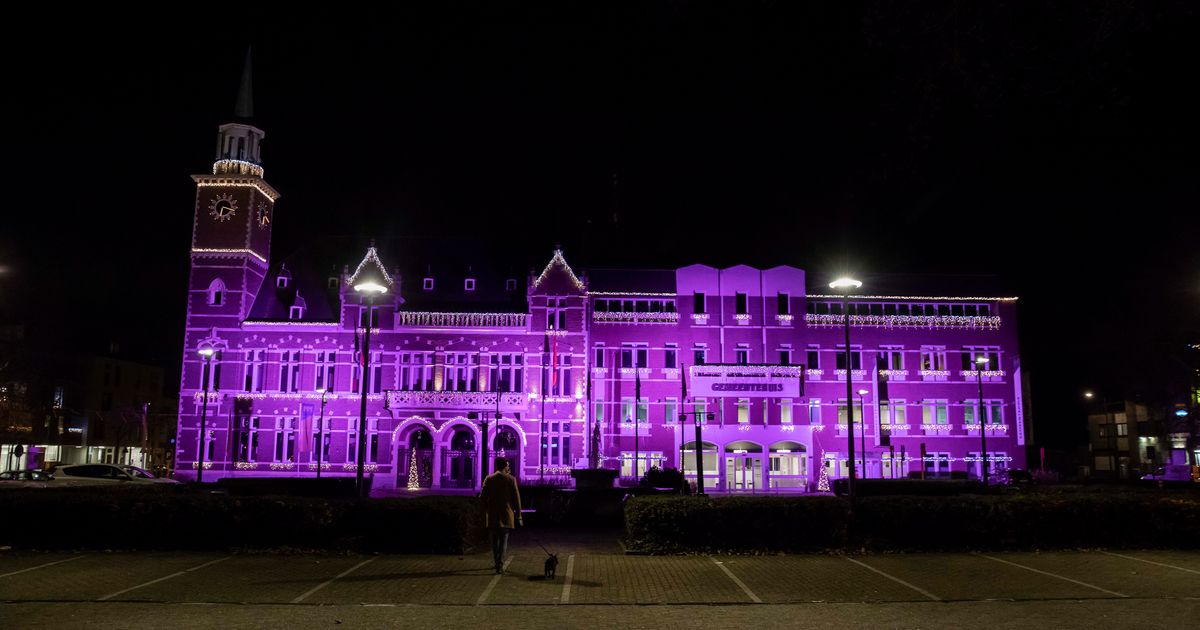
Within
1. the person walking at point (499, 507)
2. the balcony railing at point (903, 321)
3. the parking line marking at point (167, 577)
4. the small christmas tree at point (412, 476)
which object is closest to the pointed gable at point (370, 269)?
the small christmas tree at point (412, 476)

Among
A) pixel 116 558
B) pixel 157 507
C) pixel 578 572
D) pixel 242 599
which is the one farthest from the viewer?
pixel 157 507

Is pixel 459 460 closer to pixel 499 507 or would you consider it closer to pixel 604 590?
pixel 499 507

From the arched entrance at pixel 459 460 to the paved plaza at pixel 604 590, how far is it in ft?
114

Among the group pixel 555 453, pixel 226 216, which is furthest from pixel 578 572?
pixel 226 216

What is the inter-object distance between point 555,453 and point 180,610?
41.5 m

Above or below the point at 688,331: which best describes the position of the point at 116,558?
below

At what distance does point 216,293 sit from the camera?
54594 mm

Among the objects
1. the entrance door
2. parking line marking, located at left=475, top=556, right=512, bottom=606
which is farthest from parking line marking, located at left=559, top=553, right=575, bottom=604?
the entrance door

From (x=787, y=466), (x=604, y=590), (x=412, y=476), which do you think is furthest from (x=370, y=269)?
(x=604, y=590)

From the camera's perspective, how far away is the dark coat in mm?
15797

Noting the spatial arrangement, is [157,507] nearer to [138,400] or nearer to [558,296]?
[558,296]

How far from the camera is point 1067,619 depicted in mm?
11844

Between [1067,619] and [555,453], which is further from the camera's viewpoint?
[555,453]

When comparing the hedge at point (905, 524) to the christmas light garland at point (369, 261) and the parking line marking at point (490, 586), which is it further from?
the christmas light garland at point (369, 261)
